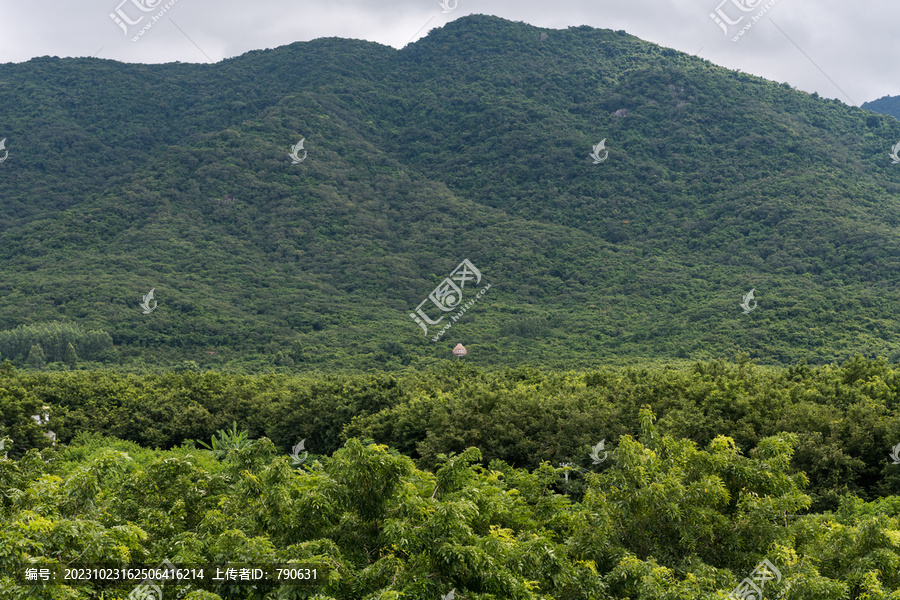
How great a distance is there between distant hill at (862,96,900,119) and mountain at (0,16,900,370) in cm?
6709

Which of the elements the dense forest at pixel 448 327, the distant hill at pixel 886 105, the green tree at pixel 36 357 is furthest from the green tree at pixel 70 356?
the distant hill at pixel 886 105

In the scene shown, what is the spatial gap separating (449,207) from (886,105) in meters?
112

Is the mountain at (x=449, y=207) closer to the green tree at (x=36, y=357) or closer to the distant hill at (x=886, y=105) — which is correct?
the green tree at (x=36, y=357)

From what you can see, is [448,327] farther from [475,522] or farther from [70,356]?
[475,522]

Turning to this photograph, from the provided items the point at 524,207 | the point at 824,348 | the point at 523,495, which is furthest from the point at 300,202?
the point at 523,495

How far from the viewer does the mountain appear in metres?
48.7

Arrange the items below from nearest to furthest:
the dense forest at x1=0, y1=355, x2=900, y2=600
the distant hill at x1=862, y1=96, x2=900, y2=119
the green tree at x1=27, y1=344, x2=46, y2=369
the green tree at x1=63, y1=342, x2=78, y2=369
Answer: the dense forest at x1=0, y1=355, x2=900, y2=600 < the green tree at x1=27, y1=344, x2=46, y2=369 < the green tree at x1=63, y1=342, x2=78, y2=369 < the distant hill at x1=862, y1=96, x2=900, y2=119

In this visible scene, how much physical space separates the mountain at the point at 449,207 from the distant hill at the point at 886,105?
2641 inches

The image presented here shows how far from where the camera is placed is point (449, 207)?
7588cm

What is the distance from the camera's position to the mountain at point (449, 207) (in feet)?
160

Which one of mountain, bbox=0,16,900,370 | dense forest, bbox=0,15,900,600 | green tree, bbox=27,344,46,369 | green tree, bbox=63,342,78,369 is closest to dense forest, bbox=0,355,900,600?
dense forest, bbox=0,15,900,600

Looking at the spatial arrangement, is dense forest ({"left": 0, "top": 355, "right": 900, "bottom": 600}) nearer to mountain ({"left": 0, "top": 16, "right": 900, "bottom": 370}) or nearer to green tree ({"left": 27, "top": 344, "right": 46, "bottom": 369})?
mountain ({"left": 0, "top": 16, "right": 900, "bottom": 370})

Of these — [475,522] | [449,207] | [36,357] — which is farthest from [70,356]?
[475,522]

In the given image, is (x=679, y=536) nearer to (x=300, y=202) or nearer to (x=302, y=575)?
(x=302, y=575)
